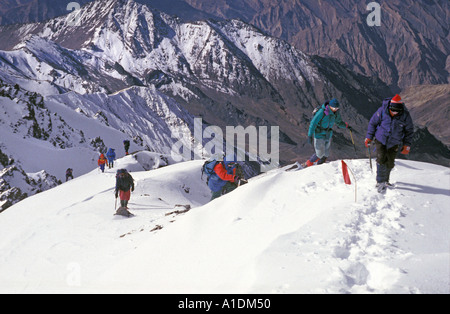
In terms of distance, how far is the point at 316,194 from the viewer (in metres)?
7.45

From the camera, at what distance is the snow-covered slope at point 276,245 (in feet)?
14.9

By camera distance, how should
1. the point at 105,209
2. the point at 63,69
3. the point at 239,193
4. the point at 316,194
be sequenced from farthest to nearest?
the point at 63,69
the point at 105,209
the point at 239,193
the point at 316,194

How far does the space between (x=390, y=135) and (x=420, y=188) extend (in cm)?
110

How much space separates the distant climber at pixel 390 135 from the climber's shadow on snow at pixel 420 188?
0.24 metres

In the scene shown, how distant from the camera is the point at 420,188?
6.92 meters

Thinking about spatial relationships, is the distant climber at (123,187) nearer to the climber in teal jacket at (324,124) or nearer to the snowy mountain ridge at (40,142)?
the climber in teal jacket at (324,124)

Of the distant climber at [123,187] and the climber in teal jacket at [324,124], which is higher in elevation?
the climber in teal jacket at [324,124]

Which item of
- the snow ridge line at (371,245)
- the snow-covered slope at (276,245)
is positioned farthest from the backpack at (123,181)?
the snow ridge line at (371,245)

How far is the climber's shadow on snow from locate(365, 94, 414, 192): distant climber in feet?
0.80

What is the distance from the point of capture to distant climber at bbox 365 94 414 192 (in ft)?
22.9
